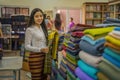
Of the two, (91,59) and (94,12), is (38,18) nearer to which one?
(91,59)

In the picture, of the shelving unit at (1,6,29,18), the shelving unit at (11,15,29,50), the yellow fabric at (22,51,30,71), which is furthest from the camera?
the shelving unit at (1,6,29,18)

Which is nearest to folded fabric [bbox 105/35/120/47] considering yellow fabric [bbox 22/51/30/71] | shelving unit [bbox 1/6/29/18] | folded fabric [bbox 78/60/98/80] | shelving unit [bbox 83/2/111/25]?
folded fabric [bbox 78/60/98/80]

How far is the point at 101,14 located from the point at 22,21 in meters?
4.23

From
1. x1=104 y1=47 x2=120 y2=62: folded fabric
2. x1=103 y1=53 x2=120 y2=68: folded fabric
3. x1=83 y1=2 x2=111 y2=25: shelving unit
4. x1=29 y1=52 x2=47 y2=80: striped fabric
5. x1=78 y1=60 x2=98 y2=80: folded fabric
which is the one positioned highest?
x1=83 y1=2 x2=111 y2=25: shelving unit

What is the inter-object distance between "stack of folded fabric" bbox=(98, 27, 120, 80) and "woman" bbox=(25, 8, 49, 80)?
146 centimetres

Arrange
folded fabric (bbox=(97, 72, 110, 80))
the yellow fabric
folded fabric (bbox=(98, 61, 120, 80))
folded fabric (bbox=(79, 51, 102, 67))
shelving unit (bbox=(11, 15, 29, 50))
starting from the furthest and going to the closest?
shelving unit (bbox=(11, 15, 29, 50)), the yellow fabric, folded fabric (bbox=(79, 51, 102, 67)), folded fabric (bbox=(97, 72, 110, 80)), folded fabric (bbox=(98, 61, 120, 80))

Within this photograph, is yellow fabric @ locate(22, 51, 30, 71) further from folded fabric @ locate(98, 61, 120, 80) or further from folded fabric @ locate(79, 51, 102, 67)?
folded fabric @ locate(98, 61, 120, 80)

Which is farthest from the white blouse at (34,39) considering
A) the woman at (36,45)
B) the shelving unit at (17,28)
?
the shelving unit at (17,28)

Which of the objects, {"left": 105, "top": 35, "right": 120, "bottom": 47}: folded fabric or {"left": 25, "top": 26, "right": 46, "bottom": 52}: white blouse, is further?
{"left": 25, "top": 26, "right": 46, "bottom": 52}: white blouse

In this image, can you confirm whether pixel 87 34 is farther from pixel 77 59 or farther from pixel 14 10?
pixel 14 10

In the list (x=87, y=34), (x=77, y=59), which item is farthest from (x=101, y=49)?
(x=77, y=59)

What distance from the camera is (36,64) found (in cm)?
270

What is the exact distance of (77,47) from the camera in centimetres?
193

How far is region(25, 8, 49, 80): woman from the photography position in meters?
2.69
